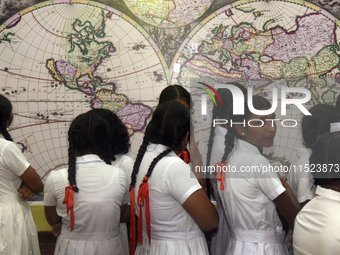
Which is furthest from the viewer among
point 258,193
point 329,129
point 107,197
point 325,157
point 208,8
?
point 208,8

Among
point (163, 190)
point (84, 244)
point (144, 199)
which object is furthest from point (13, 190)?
point (163, 190)

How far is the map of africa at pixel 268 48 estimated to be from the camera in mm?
2904

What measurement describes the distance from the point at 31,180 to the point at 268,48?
190 centimetres

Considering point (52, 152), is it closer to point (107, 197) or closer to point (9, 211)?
point (9, 211)

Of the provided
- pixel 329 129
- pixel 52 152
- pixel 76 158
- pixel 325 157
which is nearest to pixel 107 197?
pixel 76 158

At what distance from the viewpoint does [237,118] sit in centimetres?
184

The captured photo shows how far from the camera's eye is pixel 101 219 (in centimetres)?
176

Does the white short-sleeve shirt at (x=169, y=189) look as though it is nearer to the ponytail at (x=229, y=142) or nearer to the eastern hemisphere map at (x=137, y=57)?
the ponytail at (x=229, y=142)

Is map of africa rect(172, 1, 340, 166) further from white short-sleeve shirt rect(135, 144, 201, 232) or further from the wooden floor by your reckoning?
the wooden floor

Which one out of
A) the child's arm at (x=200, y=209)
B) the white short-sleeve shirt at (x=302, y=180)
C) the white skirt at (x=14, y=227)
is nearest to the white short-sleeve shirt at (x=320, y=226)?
the child's arm at (x=200, y=209)

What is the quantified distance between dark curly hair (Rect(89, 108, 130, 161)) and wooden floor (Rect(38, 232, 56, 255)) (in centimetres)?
142

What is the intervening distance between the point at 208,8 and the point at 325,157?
6.15 feet

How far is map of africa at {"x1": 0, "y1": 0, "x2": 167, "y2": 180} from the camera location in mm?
2973

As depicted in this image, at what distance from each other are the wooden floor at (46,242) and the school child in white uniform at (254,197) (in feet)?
5.87
